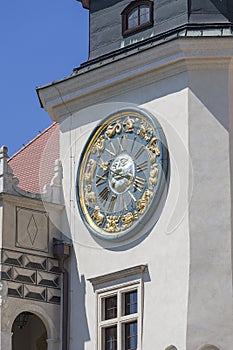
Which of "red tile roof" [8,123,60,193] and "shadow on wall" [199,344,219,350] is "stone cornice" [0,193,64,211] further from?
"shadow on wall" [199,344,219,350]

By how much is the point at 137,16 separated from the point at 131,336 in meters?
5.66

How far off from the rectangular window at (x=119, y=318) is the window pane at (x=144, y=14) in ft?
15.4

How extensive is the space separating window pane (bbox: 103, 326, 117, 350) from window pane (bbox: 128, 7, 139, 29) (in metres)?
5.33

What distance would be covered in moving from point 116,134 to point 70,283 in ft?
8.82

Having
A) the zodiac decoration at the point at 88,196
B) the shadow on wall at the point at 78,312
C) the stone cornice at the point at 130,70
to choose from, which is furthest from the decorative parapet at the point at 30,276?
the stone cornice at the point at 130,70

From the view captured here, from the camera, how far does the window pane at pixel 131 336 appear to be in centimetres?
2752

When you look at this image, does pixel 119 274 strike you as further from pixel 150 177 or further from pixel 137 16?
pixel 137 16

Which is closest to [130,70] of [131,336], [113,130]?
[113,130]

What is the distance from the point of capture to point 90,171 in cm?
2905

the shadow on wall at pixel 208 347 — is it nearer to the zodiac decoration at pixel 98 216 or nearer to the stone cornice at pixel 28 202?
the zodiac decoration at pixel 98 216

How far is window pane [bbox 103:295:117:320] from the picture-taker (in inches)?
1103

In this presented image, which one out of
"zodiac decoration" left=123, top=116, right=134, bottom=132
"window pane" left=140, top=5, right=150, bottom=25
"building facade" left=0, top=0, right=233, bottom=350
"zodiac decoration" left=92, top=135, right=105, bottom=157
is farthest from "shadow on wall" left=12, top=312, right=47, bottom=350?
"window pane" left=140, top=5, right=150, bottom=25

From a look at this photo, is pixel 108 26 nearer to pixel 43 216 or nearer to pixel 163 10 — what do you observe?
pixel 163 10

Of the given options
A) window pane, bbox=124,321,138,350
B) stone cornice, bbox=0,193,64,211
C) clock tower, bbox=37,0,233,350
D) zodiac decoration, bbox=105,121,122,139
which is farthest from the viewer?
zodiac decoration, bbox=105,121,122,139
